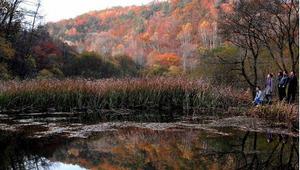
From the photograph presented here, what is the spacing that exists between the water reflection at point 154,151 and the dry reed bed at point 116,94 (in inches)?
242

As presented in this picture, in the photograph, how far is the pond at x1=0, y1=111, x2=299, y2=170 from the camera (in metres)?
7.04

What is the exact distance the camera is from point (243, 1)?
26.0 m

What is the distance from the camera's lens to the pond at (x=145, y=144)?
7035 mm

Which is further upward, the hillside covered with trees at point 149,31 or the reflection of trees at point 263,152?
the hillside covered with trees at point 149,31

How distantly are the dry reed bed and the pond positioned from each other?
3.07m

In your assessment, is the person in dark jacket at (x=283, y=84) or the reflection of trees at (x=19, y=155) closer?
the reflection of trees at (x=19, y=155)

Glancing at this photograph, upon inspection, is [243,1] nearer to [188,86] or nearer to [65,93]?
[188,86]

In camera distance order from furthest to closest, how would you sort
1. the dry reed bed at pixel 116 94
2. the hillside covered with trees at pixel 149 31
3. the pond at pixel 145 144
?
the hillside covered with trees at pixel 149 31
the dry reed bed at pixel 116 94
the pond at pixel 145 144

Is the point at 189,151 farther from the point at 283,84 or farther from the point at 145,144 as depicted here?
the point at 283,84

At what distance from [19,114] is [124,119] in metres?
3.67

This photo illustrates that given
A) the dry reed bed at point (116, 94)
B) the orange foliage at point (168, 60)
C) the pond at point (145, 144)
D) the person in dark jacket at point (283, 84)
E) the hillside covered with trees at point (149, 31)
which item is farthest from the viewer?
the hillside covered with trees at point (149, 31)

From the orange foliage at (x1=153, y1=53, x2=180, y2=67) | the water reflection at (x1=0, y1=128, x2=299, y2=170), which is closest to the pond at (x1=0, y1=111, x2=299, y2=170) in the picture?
the water reflection at (x1=0, y1=128, x2=299, y2=170)

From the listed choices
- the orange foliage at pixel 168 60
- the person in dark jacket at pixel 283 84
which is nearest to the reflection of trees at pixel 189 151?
the person in dark jacket at pixel 283 84

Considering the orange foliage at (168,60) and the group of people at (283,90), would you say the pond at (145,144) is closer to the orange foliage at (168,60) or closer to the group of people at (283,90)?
the group of people at (283,90)
